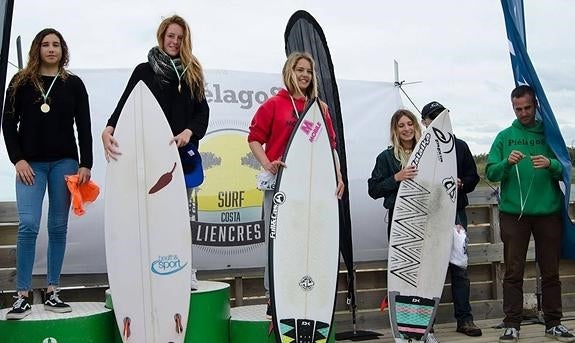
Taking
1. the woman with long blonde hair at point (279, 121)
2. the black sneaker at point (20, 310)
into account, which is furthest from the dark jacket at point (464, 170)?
the black sneaker at point (20, 310)

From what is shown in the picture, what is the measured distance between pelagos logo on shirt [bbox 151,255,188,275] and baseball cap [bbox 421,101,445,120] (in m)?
2.01

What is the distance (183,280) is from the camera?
3566 mm

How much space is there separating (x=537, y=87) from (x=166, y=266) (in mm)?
2592

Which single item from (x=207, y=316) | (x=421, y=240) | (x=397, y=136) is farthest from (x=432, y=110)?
(x=207, y=316)

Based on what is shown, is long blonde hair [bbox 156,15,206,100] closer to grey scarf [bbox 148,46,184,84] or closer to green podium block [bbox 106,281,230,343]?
grey scarf [bbox 148,46,184,84]

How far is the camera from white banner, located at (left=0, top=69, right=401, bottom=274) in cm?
456

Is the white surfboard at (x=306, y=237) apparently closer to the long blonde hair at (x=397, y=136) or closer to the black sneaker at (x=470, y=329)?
the long blonde hair at (x=397, y=136)

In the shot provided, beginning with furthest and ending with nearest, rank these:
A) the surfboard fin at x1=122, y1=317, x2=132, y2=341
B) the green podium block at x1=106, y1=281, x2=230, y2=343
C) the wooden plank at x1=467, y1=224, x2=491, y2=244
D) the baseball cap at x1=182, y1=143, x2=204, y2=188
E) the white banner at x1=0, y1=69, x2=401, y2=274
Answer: the wooden plank at x1=467, y1=224, x2=491, y2=244 → the white banner at x1=0, y1=69, x2=401, y2=274 → the baseball cap at x1=182, y1=143, x2=204, y2=188 → the green podium block at x1=106, y1=281, x2=230, y2=343 → the surfboard fin at x1=122, y1=317, x2=132, y2=341

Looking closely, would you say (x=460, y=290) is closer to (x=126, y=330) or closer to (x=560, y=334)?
(x=560, y=334)

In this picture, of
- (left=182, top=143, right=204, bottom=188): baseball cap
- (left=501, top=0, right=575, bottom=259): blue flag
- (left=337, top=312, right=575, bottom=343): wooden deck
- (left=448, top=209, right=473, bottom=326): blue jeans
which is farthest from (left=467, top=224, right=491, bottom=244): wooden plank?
(left=182, top=143, right=204, bottom=188): baseball cap

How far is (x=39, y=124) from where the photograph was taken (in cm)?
359

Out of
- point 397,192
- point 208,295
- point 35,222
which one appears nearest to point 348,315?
point 397,192

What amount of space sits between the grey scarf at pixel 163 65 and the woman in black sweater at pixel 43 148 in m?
0.45

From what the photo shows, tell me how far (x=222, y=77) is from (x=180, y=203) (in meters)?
1.60
